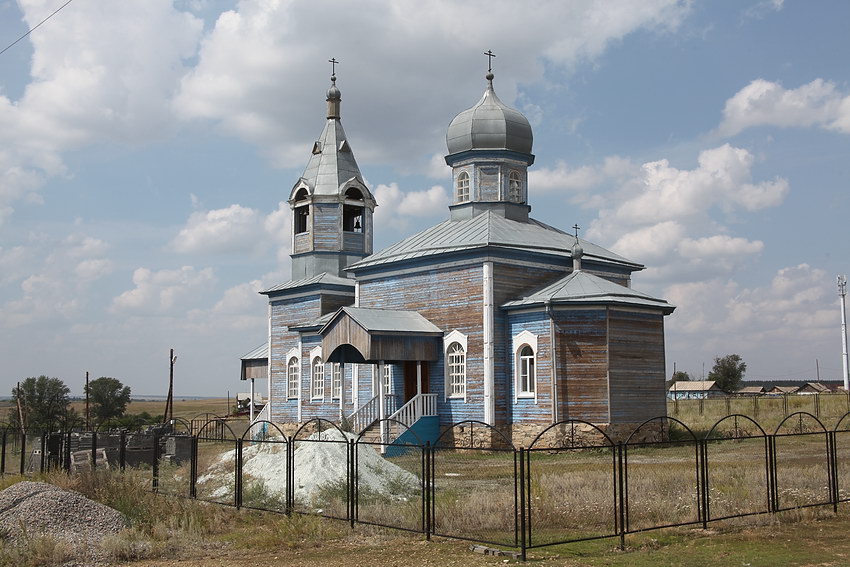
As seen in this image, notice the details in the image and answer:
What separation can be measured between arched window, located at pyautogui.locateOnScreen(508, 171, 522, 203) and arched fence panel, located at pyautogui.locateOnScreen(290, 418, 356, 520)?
14.7 metres

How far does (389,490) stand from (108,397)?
5331cm

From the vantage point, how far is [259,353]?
37125 mm

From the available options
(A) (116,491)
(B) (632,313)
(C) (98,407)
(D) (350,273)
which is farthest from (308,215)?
(C) (98,407)

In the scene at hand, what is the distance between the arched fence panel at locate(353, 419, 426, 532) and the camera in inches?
505

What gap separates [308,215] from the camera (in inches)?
1361

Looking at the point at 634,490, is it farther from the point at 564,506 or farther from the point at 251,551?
the point at 251,551

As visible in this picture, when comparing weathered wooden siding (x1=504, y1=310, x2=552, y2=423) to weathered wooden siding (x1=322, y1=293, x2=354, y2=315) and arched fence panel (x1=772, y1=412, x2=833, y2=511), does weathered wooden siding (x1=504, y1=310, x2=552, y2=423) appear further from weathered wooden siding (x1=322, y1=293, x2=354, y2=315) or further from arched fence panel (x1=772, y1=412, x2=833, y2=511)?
weathered wooden siding (x1=322, y1=293, x2=354, y2=315)

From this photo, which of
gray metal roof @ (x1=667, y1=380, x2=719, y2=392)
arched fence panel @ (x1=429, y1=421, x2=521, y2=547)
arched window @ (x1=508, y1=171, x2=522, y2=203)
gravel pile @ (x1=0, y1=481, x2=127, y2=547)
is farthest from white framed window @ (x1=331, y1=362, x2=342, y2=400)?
gray metal roof @ (x1=667, y1=380, x2=719, y2=392)

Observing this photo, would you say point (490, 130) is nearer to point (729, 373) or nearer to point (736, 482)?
point (736, 482)

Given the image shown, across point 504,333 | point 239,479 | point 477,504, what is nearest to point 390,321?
point 504,333

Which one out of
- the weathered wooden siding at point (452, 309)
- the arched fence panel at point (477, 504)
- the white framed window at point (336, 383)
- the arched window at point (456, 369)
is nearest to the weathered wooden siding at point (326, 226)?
the white framed window at point (336, 383)

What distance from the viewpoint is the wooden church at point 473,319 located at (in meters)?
24.3

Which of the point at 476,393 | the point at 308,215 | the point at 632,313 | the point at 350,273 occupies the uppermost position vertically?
the point at 308,215

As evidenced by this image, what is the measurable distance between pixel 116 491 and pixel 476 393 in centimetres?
1277
